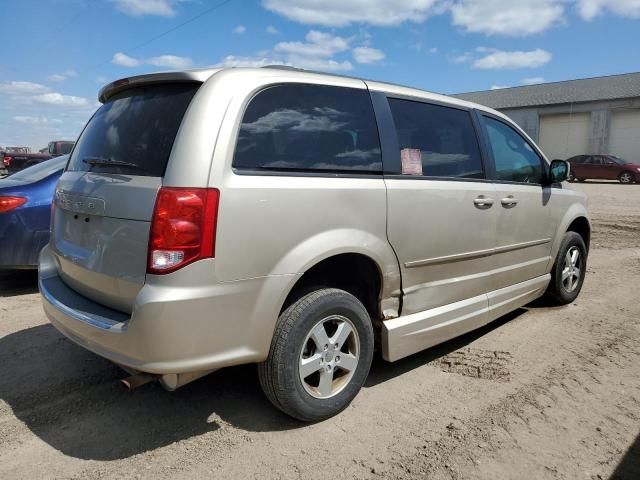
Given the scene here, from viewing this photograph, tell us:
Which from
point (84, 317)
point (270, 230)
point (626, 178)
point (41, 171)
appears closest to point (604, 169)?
point (626, 178)

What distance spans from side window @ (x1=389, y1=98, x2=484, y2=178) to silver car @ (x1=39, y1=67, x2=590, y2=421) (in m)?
0.01

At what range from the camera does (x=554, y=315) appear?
5.01 meters

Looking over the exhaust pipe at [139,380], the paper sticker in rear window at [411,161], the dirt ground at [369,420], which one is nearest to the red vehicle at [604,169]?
the dirt ground at [369,420]

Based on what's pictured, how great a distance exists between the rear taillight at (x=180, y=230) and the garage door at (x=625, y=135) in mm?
36437

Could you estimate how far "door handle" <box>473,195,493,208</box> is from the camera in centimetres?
377

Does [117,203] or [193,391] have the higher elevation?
[117,203]

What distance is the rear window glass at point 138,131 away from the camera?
2609 mm

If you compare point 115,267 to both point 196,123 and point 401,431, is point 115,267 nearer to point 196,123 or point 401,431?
point 196,123

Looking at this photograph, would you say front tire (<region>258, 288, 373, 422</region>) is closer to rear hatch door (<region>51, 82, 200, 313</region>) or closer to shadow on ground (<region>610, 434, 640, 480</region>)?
rear hatch door (<region>51, 82, 200, 313</region>)

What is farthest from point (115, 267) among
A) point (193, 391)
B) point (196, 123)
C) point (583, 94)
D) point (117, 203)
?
point (583, 94)

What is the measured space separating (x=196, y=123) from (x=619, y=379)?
3245 mm

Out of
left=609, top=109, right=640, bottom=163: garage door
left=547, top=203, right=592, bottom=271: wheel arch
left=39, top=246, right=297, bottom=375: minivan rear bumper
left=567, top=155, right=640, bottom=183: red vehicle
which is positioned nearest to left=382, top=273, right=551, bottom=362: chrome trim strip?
left=547, top=203, right=592, bottom=271: wheel arch

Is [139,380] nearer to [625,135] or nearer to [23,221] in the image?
[23,221]

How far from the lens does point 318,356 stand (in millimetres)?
2896
